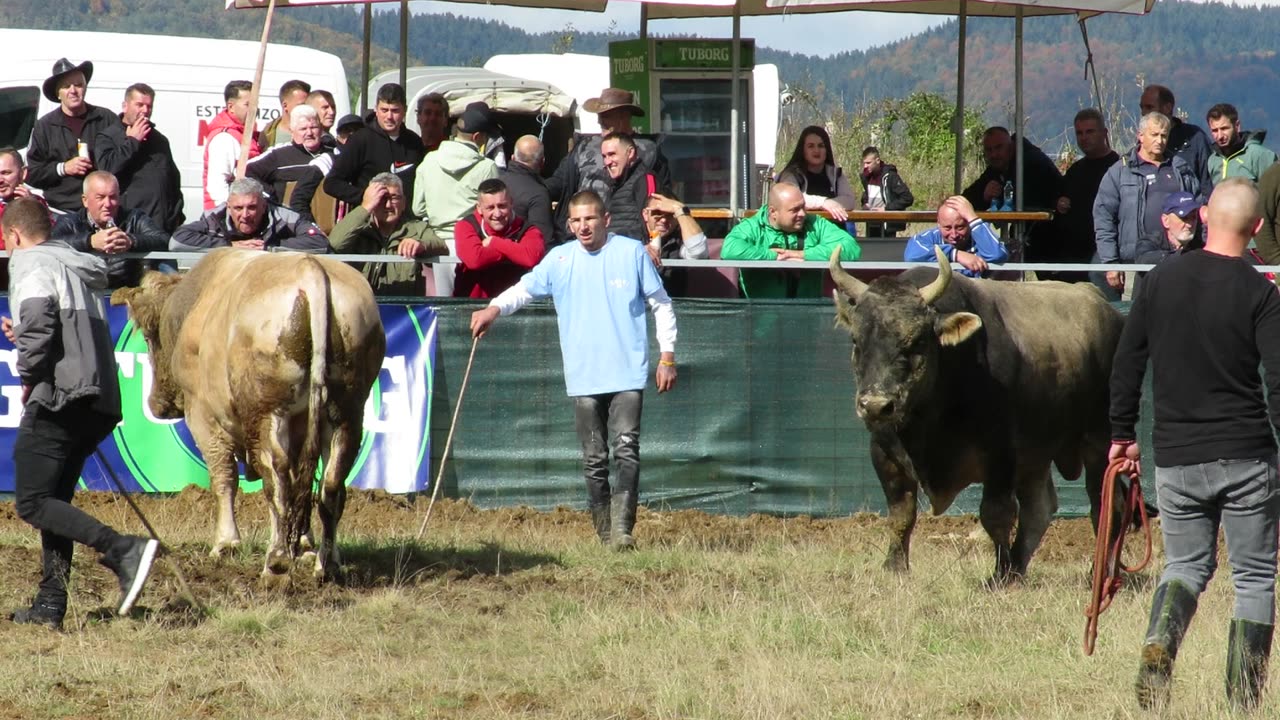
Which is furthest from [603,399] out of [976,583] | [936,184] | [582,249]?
[936,184]

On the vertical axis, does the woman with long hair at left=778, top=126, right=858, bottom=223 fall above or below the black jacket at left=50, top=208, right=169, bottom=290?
above

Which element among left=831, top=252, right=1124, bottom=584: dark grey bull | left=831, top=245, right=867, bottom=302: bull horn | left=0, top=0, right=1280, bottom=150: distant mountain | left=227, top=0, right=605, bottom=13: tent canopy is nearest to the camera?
left=831, top=252, right=1124, bottom=584: dark grey bull

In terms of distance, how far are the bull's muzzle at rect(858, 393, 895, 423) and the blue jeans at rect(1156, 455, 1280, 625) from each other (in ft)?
7.43

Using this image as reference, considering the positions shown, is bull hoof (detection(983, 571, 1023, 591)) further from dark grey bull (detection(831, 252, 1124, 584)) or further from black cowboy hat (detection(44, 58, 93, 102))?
black cowboy hat (detection(44, 58, 93, 102))

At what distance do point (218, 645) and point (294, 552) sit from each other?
1041 mm

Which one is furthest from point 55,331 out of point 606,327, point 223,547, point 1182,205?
point 1182,205

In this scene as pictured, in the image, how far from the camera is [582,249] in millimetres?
9891

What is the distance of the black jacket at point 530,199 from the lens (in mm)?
11672

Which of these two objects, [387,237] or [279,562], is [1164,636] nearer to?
[279,562]

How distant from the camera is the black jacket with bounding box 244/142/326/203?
1183 cm

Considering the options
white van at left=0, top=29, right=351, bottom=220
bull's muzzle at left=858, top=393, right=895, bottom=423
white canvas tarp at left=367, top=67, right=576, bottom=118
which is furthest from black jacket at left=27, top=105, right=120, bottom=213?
white canvas tarp at left=367, top=67, right=576, bottom=118

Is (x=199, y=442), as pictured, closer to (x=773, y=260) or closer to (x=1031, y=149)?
(x=773, y=260)

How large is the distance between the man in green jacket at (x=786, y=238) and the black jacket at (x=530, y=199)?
1.30m

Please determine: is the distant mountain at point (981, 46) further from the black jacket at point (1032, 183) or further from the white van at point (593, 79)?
the black jacket at point (1032, 183)
